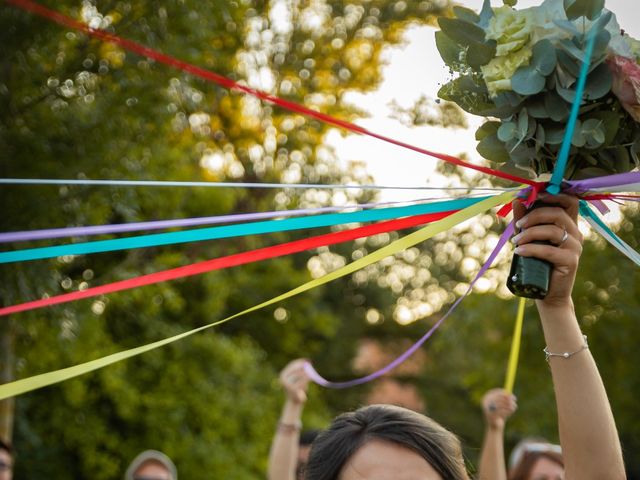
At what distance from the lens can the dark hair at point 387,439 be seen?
2430 millimetres

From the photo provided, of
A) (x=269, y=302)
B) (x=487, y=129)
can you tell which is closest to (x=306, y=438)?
(x=269, y=302)

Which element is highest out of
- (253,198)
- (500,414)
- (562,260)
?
(253,198)

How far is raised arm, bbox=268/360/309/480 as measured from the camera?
552cm

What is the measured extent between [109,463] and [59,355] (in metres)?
3.39

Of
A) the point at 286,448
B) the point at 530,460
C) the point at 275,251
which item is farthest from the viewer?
the point at 530,460

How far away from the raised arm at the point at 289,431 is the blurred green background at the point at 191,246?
2.51m

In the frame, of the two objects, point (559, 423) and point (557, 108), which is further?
point (557, 108)

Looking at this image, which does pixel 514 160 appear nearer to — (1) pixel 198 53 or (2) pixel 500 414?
(2) pixel 500 414

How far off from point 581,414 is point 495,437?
3.24 meters

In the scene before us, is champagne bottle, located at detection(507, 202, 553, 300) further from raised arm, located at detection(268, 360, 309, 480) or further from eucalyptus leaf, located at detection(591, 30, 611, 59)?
raised arm, located at detection(268, 360, 309, 480)

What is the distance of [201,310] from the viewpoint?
16.8 metres

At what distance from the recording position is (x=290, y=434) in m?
5.69

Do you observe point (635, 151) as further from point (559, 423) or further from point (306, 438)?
point (306, 438)

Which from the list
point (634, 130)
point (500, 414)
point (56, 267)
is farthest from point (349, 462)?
point (56, 267)
